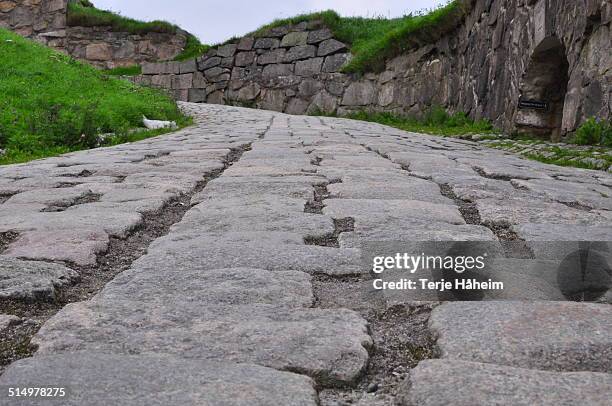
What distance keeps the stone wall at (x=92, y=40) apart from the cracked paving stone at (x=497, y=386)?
19.0 meters

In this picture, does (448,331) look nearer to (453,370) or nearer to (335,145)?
(453,370)

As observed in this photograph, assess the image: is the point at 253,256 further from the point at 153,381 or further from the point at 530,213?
the point at 530,213

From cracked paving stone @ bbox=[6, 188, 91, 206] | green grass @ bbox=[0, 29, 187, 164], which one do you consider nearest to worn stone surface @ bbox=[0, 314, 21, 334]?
cracked paving stone @ bbox=[6, 188, 91, 206]

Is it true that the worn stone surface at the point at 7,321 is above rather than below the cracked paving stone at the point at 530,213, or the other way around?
below

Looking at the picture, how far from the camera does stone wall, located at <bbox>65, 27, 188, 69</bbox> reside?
63.2ft

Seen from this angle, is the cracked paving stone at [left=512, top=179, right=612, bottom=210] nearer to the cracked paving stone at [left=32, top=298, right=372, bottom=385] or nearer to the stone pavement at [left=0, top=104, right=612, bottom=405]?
the stone pavement at [left=0, top=104, right=612, bottom=405]

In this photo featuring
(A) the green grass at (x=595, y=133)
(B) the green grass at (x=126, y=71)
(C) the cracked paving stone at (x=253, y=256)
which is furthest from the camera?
(B) the green grass at (x=126, y=71)

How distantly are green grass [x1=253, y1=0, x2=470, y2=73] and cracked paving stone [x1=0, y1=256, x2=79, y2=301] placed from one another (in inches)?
379

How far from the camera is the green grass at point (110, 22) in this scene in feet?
63.2

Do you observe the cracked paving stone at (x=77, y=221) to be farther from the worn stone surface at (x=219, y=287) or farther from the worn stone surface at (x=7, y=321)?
the worn stone surface at (x=7, y=321)

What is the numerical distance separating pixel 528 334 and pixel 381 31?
1517 cm

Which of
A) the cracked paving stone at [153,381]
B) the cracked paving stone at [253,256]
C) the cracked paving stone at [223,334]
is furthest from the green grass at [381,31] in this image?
the cracked paving stone at [153,381]

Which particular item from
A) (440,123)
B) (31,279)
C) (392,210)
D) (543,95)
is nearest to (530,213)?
(392,210)

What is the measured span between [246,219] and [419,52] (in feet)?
33.7
